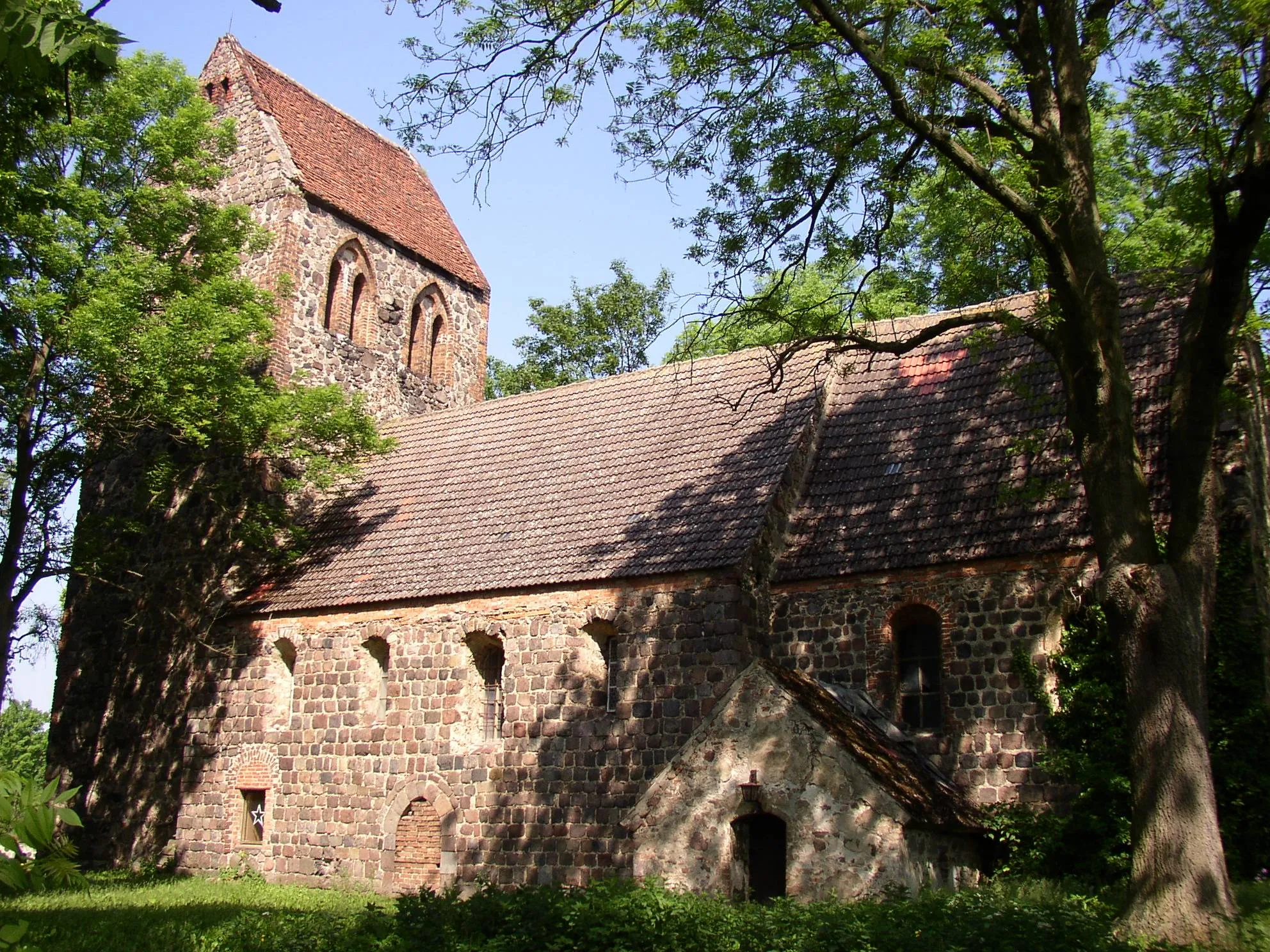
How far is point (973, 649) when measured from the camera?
1532 centimetres

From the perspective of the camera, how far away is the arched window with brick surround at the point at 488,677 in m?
18.2

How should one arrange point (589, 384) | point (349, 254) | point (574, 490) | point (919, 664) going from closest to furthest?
point (919, 664), point (574, 490), point (589, 384), point (349, 254)

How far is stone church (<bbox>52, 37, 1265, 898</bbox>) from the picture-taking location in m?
13.7

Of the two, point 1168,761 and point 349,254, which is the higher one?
point 349,254

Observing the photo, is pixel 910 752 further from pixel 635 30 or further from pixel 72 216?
pixel 72 216

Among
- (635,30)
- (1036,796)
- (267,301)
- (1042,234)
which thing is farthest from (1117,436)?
(267,301)

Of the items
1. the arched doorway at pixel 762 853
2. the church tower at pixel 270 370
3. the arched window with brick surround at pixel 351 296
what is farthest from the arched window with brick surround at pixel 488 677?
the arched window with brick surround at pixel 351 296

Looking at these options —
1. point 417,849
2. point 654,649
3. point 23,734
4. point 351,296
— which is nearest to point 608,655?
point 654,649

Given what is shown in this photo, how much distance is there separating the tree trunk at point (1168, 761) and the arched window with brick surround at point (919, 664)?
16.2 ft

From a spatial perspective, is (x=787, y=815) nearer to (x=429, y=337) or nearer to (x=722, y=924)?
(x=722, y=924)

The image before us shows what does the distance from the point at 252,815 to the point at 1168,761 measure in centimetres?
1494

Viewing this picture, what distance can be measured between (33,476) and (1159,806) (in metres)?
16.9

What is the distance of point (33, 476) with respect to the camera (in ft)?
63.5

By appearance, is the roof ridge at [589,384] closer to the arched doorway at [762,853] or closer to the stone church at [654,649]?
the stone church at [654,649]
